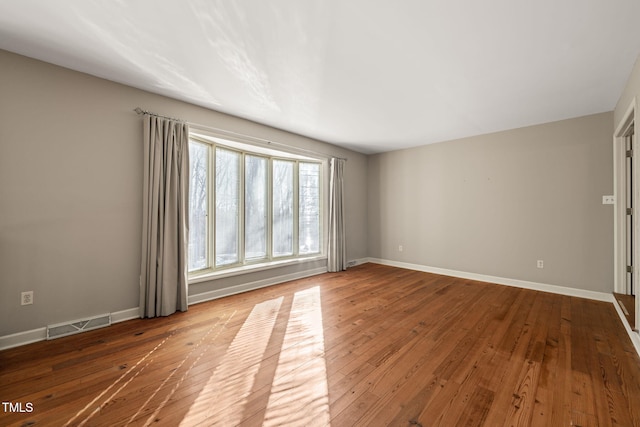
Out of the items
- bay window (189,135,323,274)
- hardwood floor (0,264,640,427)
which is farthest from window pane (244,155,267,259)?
hardwood floor (0,264,640,427)

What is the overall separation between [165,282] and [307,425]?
2.26 m

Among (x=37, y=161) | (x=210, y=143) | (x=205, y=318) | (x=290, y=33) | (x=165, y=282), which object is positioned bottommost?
(x=205, y=318)

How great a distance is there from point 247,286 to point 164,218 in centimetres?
153

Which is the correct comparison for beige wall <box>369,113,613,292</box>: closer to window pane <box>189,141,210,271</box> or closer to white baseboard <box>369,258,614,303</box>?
white baseboard <box>369,258,614,303</box>

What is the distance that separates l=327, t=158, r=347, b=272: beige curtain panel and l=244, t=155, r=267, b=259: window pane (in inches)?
51.7

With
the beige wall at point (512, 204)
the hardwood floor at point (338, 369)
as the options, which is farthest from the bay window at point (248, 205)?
the beige wall at point (512, 204)

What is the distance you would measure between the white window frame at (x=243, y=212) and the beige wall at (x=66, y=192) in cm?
77

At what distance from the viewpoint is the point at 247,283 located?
12.5 ft

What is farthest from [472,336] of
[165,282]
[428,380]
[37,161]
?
[37,161]

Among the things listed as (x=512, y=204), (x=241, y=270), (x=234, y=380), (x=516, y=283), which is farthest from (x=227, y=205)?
(x=516, y=283)

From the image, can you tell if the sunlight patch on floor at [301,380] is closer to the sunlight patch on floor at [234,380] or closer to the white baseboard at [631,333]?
the sunlight patch on floor at [234,380]

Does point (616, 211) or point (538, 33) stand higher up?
point (538, 33)

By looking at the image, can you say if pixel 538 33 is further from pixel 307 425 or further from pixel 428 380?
pixel 307 425

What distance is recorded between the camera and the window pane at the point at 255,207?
412 cm
